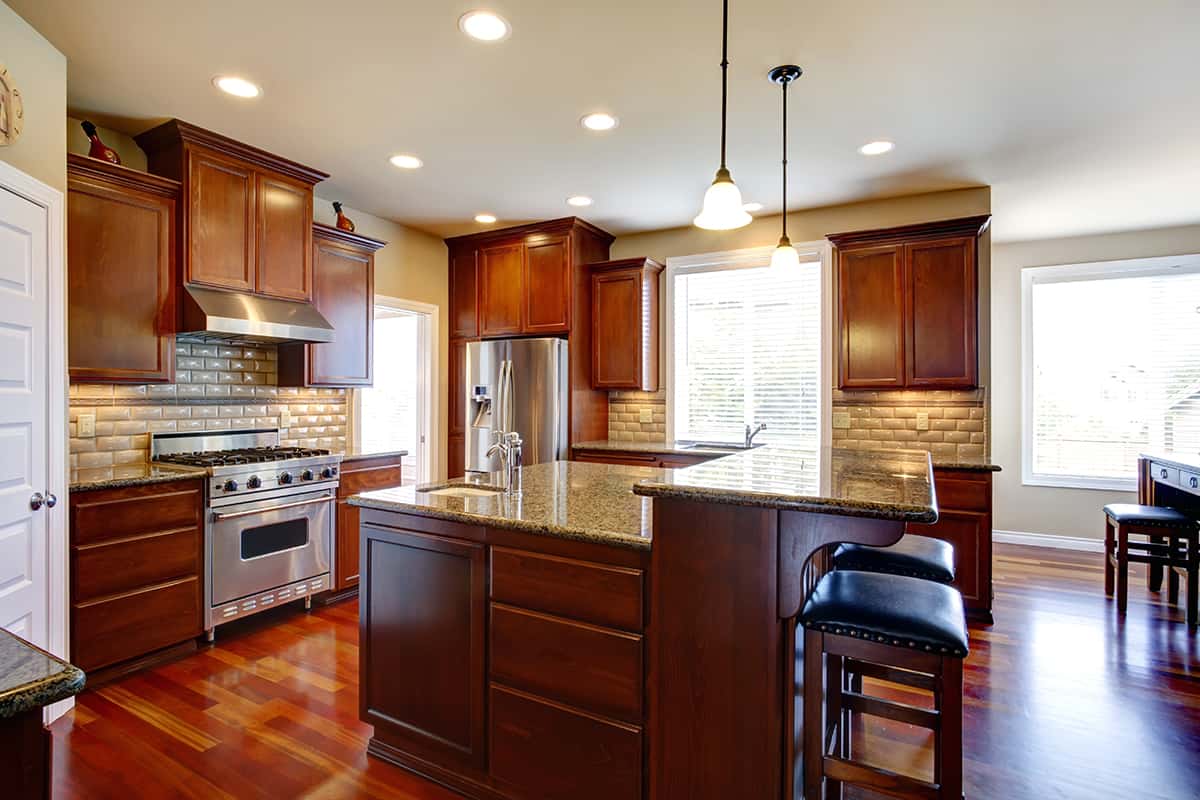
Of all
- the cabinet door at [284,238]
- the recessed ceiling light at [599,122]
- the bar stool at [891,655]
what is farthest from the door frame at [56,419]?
the bar stool at [891,655]

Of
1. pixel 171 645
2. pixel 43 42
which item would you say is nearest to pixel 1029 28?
pixel 43 42

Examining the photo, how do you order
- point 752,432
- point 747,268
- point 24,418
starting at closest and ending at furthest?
1. point 24,418
2. point 752,432
3. point 747,268

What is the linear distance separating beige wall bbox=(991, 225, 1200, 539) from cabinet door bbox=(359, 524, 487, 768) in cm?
522

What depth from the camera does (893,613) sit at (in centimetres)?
155

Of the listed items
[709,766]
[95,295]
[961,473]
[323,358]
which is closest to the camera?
[709,766]

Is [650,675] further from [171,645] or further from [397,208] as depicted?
[397,208]

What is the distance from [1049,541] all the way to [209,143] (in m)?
6.77

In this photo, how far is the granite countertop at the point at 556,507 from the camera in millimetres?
1707

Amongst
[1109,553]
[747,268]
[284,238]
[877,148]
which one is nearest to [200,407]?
[284,238]

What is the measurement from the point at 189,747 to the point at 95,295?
6.65 feet

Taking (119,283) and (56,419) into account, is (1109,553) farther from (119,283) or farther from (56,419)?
(119,283)

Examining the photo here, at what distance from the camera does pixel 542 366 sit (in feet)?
15.0

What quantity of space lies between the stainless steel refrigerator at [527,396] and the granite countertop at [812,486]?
8.33ft

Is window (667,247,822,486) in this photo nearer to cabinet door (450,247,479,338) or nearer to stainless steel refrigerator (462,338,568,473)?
stainless steel refrigerator (462,338,568,473)
